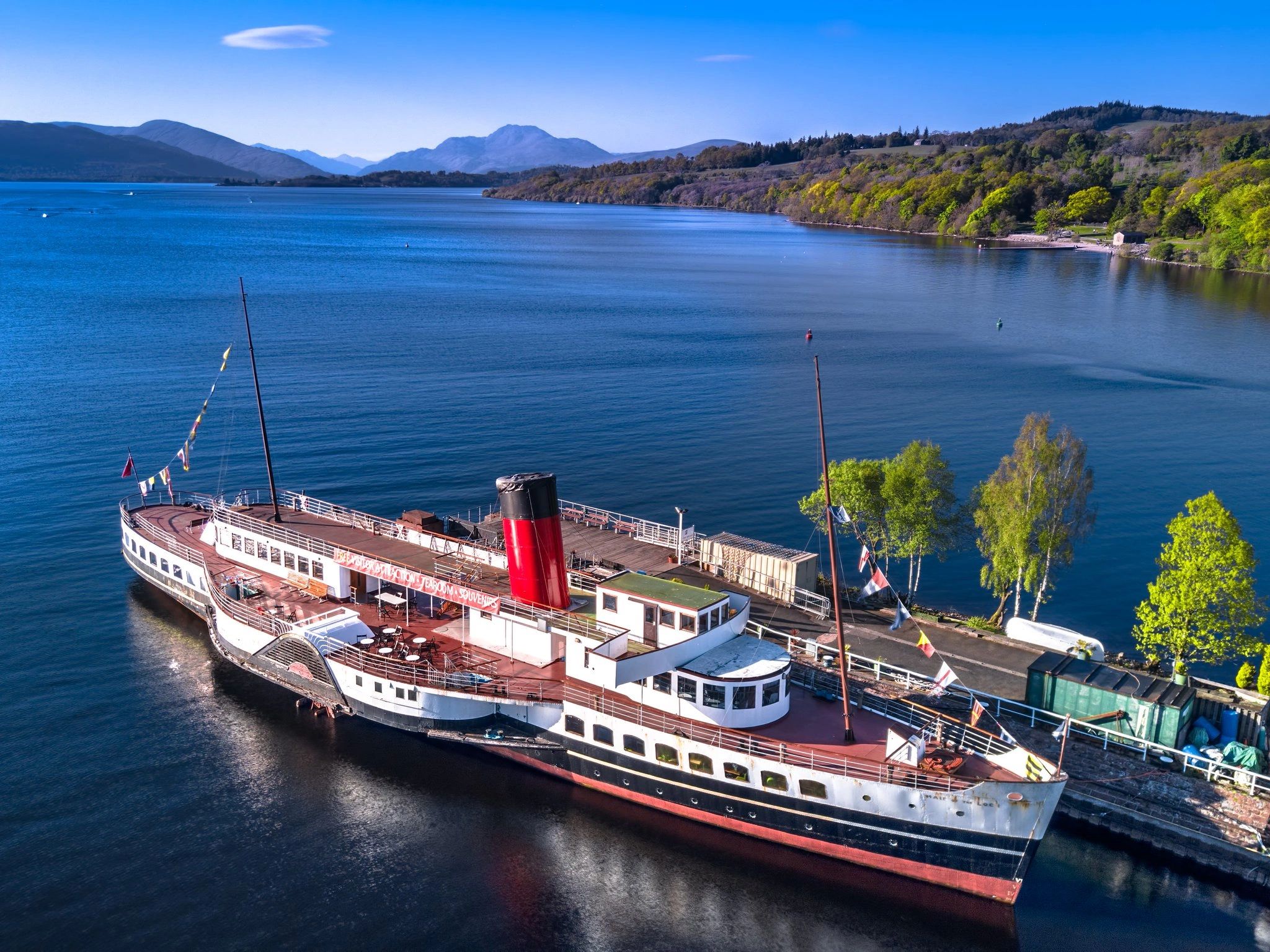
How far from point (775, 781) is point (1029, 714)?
32.8 ft

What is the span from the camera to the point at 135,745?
33250 millimetres

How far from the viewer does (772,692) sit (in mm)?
30016

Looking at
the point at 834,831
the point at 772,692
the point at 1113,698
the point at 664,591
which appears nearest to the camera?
the point at 834,831

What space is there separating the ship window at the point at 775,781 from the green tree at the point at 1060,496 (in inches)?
736

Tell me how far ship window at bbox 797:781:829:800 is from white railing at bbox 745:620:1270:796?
610 centimetres

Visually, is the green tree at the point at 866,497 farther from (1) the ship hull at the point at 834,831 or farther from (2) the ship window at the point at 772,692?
(1) the ship hull at the point at 834,831

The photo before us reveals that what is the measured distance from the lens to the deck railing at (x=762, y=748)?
26.9 meters

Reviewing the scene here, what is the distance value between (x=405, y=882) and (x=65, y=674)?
19.4 metres

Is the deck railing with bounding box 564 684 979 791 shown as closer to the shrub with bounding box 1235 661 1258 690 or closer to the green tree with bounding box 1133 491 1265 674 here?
the shrub with bounding box 1235 661 1258 690

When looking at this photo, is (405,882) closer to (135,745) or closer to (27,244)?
(135,745)

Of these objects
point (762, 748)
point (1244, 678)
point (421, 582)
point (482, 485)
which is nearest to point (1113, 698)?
point (1244, 678)

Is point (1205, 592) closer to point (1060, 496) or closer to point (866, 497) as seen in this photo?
point (1060, 496)

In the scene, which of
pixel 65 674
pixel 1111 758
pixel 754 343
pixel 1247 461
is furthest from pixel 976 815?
pixel 754 343

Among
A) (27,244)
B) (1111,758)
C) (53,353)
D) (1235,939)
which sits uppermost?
(27,244)
